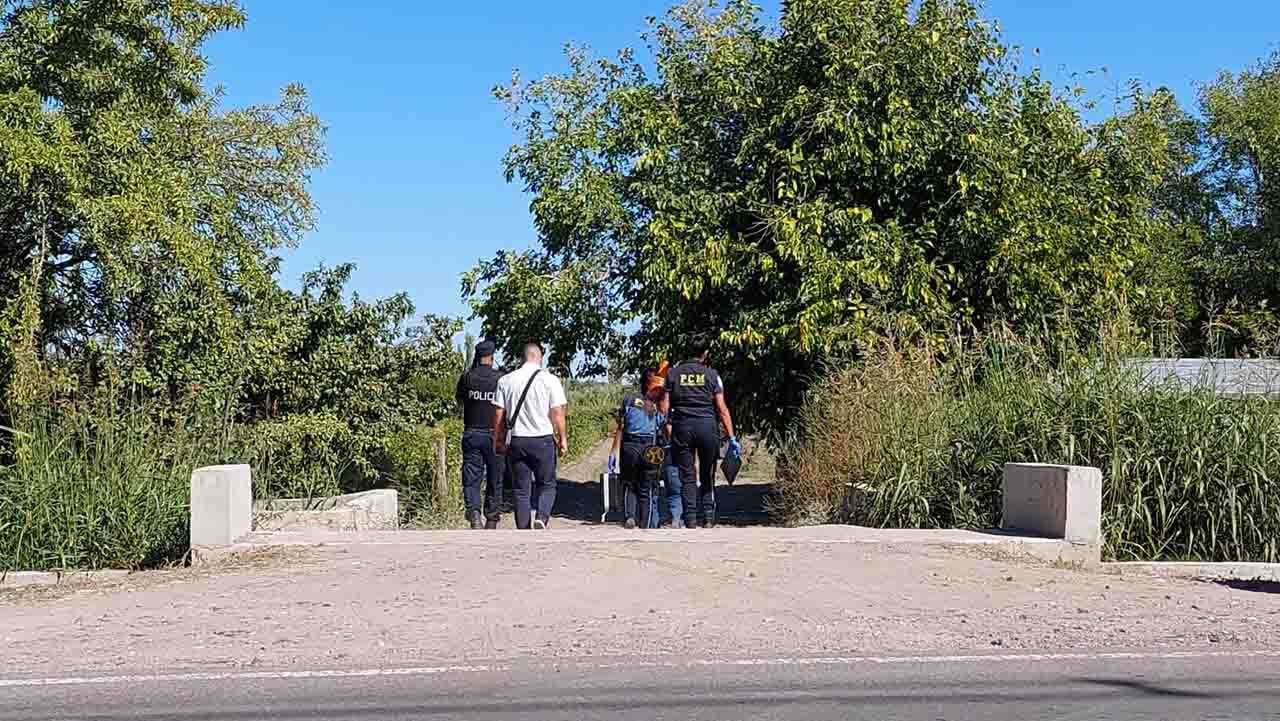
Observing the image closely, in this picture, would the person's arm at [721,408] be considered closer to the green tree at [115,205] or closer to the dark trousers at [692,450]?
the dark trousers at [692,450]

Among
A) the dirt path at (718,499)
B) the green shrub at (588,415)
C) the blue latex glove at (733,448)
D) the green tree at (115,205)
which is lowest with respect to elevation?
the dirt path at (718,499)

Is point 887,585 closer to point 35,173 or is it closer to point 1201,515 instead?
point 1201,515

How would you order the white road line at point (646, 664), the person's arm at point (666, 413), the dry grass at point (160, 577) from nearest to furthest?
1. the white road line at point (646, 664)
2. the dry grass at point (160, 577)
3. the person's arm at point (666, 413)

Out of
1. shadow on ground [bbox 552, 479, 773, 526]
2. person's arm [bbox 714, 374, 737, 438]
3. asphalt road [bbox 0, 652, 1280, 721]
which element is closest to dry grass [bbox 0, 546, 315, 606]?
asphalt road [bbox 0, 652, 1280, 721]

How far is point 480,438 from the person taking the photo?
12633 mm

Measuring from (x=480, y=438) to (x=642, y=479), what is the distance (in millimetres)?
1677

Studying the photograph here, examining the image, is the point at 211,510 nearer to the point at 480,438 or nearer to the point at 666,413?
the point at 480,438

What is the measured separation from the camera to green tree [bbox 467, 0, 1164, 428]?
20266 mm

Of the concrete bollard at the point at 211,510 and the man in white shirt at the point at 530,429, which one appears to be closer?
the concrete bollard at the point at 211,510

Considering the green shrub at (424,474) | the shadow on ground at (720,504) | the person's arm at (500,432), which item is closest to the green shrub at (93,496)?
the person's arm at (500,432)

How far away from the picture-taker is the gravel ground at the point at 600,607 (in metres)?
7.24

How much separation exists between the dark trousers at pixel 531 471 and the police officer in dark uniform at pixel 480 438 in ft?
2.33

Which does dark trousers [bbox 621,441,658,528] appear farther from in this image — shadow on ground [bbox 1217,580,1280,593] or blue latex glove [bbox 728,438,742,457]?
shadow on ground [bbox 1217,580,1280,593]

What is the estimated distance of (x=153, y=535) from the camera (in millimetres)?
10938
